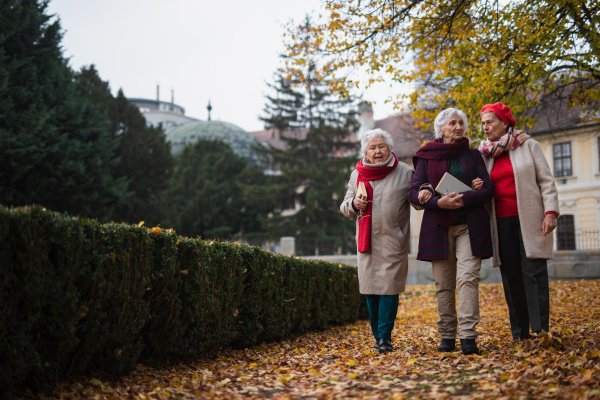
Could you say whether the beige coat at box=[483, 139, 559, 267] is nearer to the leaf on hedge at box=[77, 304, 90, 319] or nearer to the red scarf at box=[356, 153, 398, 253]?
the red scarf at box=[356, 153, 398, 253]

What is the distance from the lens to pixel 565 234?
96.4ft

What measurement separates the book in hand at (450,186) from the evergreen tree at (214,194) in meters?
31.7

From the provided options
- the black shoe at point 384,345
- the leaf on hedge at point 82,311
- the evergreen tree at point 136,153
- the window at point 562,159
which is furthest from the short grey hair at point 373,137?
the window at point 562,159

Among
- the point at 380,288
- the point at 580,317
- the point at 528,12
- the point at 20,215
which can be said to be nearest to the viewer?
the point at 20,215

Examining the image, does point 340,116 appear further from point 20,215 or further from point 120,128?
point 20,215

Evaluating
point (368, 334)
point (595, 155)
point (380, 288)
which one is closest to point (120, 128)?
point (595, 155)

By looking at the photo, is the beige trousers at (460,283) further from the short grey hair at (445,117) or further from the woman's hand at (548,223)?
the short grey hair at (445,117)

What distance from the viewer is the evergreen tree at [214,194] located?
38.2m

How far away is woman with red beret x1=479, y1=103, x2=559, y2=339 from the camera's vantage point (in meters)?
5.09

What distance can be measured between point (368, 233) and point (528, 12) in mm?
6668

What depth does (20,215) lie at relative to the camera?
3.22m

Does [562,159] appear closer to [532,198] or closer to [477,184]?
[532,198]

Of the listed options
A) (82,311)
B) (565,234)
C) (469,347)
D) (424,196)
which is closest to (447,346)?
(469,347)

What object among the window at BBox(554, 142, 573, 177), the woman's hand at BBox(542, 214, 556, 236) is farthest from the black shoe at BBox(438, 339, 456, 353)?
the window at BBox(554, 142, 573, 177)
